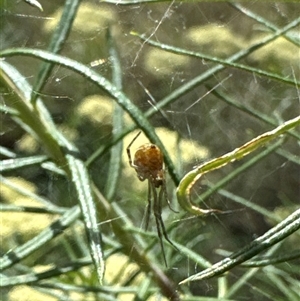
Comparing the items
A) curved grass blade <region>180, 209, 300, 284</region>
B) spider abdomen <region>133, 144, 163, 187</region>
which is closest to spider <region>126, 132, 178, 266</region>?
spider abdomen <region>133, 144, 163, 187</region>

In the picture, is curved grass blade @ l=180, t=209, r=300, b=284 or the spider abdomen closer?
curved grass blade @ l=180, t=209, r=300, b=284

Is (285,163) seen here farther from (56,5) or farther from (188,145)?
(56,5)

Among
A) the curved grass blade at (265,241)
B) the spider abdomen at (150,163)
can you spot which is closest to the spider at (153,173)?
the spider abdomen at (150,163)

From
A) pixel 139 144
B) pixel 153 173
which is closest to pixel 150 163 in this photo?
pixel 153 173

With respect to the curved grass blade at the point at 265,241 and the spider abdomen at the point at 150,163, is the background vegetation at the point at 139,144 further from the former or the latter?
the curved grass blade at the point at 265,241

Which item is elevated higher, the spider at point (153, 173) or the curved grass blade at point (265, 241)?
the spider at point (153, 173)

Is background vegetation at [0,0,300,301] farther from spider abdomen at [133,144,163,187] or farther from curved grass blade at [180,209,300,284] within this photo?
curved grass blade at [180,209,300,284]

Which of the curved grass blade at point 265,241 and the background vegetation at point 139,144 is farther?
the background vegetation at point 139,144
